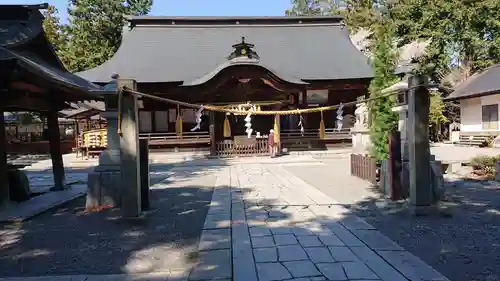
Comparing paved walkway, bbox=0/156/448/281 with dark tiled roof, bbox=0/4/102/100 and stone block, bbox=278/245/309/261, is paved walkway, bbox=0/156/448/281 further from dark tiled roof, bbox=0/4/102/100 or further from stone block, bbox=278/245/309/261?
dark tiled roof, bbox=0/4/102/100

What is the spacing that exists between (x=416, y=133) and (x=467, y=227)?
1.55m

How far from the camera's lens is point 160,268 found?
400 cm

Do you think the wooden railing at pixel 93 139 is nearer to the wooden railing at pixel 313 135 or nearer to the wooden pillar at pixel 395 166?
the wooden railing at pixel 313 135

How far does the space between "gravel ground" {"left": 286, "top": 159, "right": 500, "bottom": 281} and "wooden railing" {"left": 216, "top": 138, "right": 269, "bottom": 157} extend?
8.90 meters

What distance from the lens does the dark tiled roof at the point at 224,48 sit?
67.4 ft

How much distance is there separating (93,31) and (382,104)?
29.0 meters

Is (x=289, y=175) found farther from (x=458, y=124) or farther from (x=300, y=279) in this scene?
(x=458, y=124)

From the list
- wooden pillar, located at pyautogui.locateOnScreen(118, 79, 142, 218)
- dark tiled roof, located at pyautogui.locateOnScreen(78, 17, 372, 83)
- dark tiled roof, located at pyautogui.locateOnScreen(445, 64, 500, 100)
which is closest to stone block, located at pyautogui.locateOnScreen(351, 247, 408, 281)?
wooden pillar, located at pyautogui.locateOnScreen(118, 79, 142, 218)

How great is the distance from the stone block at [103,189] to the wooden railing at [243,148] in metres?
10.6

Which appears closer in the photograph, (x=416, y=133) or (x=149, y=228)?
(x=149, y=228)

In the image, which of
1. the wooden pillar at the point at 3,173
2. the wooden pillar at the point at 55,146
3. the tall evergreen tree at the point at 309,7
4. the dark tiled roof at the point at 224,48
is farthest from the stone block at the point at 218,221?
the tall evergreen tree at the point at 309,7

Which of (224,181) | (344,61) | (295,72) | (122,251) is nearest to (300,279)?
(122,251)

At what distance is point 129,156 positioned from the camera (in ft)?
19.1

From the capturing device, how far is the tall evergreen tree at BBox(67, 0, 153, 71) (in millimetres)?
29297
